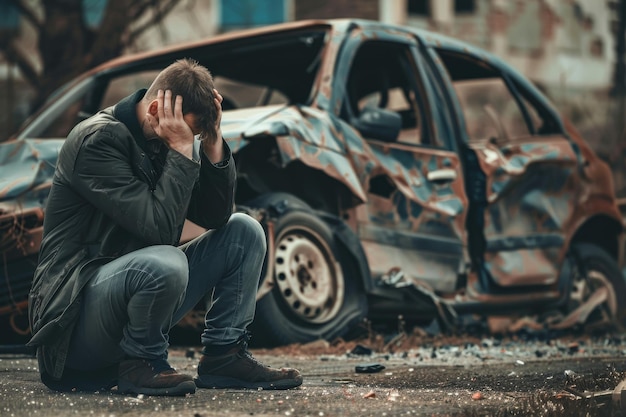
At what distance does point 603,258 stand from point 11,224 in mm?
Answer: 4354

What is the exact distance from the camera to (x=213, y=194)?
4.45 metres

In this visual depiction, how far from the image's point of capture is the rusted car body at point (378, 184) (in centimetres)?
625

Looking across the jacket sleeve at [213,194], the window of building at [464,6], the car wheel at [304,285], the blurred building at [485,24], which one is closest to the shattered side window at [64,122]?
the car wheel at [304,285]

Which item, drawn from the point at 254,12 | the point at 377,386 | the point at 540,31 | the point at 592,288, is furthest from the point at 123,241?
the point at 540,31

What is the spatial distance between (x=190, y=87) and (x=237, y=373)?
3.54 feet

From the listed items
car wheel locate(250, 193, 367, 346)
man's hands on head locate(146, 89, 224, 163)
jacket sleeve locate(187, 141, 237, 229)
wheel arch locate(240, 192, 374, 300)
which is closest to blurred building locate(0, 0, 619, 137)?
wheel arch locate(240, 192, 374, 300)

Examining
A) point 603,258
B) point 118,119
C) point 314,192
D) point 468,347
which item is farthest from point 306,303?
point 603,258

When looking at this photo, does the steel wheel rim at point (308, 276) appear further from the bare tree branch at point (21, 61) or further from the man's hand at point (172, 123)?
the bare tree branch at point (21, 61)

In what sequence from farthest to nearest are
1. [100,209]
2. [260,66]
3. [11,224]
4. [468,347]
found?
[260,66], [468,347], [11,224], [100,209]

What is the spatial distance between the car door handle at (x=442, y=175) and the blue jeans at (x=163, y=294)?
2865 millimetres

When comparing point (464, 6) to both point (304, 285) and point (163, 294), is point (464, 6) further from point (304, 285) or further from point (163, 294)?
point (163, 294)

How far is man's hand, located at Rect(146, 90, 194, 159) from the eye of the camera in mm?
4160

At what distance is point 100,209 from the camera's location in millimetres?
4160

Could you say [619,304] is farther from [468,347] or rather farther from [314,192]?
[314,192]
